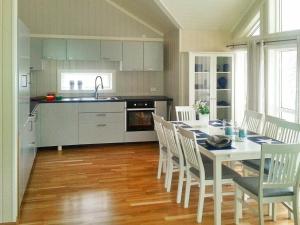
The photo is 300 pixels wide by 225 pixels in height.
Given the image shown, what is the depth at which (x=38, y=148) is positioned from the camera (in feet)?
20.5

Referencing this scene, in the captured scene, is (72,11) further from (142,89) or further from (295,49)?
(295,49)

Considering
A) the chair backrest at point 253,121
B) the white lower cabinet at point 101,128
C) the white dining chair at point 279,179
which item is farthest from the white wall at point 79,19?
the white dining chair at point 279,179

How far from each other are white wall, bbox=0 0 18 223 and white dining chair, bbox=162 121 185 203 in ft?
5.42

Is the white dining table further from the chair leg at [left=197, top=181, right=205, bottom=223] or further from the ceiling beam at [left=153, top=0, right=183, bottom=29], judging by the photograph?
the ceiling beam at [left=153, top=0, right=183, bottom=29]

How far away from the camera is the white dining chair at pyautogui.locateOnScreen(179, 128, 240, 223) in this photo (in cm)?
323

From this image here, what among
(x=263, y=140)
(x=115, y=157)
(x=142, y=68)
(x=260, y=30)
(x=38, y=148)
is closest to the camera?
(x=263, y=140)

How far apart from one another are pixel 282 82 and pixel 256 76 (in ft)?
1.31

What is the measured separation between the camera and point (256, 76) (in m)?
5.20

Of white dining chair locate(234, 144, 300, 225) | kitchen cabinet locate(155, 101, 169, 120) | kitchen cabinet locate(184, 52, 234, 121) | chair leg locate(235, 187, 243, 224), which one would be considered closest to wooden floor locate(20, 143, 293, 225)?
chair leg locate(235, 187, 243, 224)

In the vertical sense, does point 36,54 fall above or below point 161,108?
above

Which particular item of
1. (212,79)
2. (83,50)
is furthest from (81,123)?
(212,79)

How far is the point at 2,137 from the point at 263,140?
2617mm

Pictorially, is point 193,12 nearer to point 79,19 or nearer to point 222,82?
point 222,82

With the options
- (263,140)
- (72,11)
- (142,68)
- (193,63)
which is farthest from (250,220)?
(72,11)
